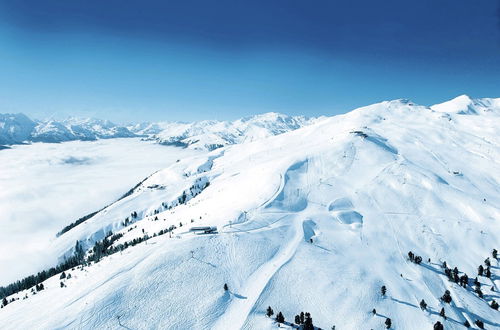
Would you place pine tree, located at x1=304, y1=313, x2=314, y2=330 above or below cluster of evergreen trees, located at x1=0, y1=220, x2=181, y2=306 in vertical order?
above

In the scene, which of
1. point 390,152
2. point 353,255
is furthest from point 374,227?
point 390,152

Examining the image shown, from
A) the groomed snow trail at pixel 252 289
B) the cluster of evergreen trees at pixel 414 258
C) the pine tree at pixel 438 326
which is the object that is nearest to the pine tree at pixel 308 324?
the groomed snow trail at pixel 252 289

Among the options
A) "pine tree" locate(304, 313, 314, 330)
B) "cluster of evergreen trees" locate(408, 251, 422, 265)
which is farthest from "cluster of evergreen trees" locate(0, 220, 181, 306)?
"cluster of evergreen trees" locate(408, 251, 422, 265)

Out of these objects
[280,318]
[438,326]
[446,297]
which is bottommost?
[446,297]

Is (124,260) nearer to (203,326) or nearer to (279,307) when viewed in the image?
(203,326)

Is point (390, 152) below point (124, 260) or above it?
above

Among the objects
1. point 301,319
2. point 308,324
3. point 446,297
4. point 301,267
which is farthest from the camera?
point 301,267

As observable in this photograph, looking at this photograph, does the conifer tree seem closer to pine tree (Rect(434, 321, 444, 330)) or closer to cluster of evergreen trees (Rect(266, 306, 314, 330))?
cluster of evergreen trees (Rect(266, 306, 314, 330))

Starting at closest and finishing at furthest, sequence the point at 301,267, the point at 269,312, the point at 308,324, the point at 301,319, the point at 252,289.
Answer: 1. the point at 308,324
2. the point at 301,319
3. the point at 269,312
4. the point at 252,289
5. the point at 301,267

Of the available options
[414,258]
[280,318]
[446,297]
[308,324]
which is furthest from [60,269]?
[446,297]

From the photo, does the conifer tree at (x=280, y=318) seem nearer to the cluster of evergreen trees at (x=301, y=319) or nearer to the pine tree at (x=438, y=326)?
the cluster of evergreen trees at (x=301, y=319)

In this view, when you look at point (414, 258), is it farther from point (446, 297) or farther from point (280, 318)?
point (280, 318)
